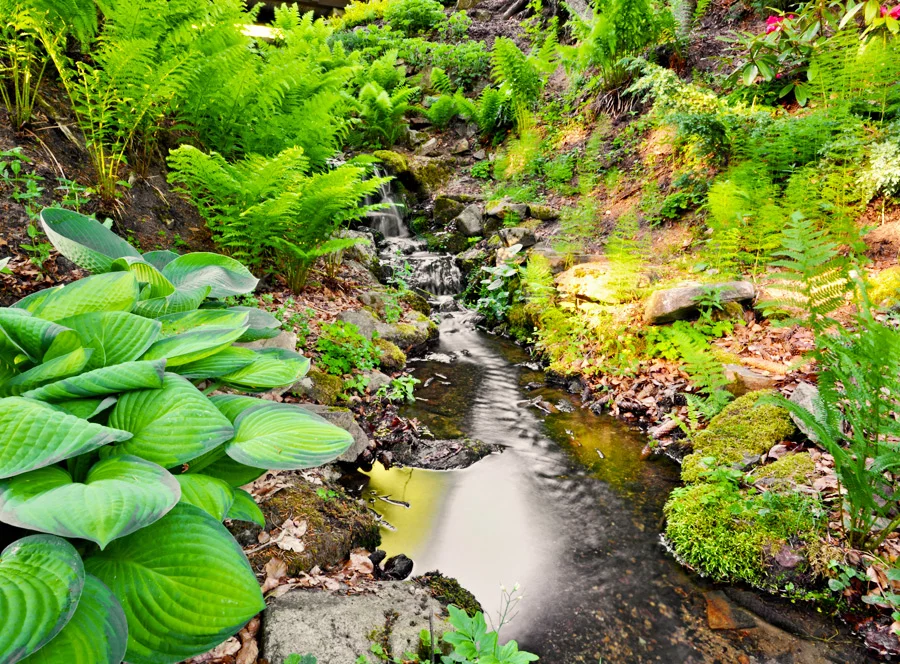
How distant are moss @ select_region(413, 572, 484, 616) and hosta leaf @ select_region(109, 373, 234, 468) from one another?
3.81ft

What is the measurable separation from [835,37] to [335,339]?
16.4 ft

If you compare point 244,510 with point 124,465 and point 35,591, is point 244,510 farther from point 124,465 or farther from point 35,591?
point 35,591

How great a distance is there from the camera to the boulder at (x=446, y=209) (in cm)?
715

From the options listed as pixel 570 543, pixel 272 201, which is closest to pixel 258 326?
pixel 272 201

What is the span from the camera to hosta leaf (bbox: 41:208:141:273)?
1.35 metres

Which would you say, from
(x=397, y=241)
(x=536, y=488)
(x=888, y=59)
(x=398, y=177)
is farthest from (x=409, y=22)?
(x=536, y=488)

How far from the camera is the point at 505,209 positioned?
634 centimetres

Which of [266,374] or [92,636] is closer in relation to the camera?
[92,636]

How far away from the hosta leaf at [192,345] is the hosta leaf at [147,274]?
349 millimetres

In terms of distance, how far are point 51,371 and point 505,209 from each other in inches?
230

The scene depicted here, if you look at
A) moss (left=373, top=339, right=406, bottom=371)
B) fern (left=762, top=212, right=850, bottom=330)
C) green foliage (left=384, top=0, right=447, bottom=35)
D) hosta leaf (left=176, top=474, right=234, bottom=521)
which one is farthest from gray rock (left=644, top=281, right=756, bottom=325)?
green foliage (left=384, top=0, right=447, bottom=35)

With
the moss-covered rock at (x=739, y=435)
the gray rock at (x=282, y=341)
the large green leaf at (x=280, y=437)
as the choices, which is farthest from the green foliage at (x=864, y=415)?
the gray rock at (x=282, y=341)

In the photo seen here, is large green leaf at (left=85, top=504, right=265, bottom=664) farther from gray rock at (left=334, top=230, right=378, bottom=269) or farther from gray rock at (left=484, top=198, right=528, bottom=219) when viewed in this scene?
gray rock at (left=484, top=198, right=528, bottom=219)

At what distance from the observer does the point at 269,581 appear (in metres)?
1.52
